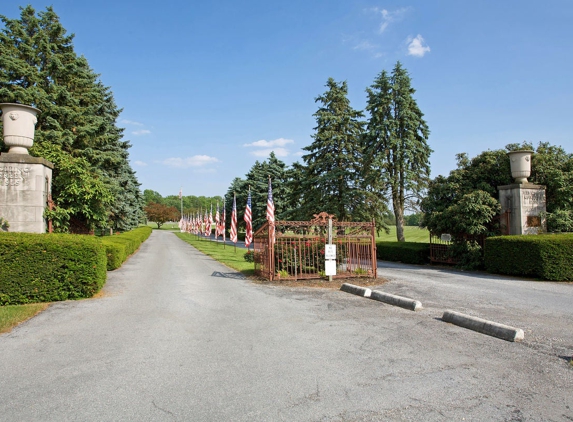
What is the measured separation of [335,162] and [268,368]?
879 inches

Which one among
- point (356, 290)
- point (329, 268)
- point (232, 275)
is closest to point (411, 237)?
point (232, 275)

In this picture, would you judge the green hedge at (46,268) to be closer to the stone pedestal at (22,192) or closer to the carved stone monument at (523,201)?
the stone pedestal at (22,192)

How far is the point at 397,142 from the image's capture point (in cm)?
2550

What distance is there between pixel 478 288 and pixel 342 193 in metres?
14.9

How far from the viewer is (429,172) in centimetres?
2717

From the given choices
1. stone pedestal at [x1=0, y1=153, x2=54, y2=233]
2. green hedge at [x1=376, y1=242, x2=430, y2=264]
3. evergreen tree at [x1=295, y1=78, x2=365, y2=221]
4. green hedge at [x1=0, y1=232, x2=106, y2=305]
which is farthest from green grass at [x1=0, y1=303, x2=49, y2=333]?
evergreen tree at [x1=295, y1=78, x2=365, y2=221]

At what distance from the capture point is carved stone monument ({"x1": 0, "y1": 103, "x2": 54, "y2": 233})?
1021cm

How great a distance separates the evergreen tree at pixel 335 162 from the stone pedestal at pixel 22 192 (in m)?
17.3

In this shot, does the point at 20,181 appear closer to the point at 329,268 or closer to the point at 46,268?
the point at 46,268

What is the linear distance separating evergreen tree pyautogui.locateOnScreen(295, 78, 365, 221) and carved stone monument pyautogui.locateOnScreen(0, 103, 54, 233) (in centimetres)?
1728

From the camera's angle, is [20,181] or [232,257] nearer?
[20,181]

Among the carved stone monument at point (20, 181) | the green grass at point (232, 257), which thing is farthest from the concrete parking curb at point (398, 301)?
the carved stone monument at point (20, 181)

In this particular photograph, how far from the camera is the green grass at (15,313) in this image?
22.2 feet

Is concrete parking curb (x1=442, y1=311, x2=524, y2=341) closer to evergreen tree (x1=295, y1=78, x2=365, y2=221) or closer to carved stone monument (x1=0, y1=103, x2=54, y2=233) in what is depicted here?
carved stone monument (x1=0, y1=103, x2=54, y2=233)
